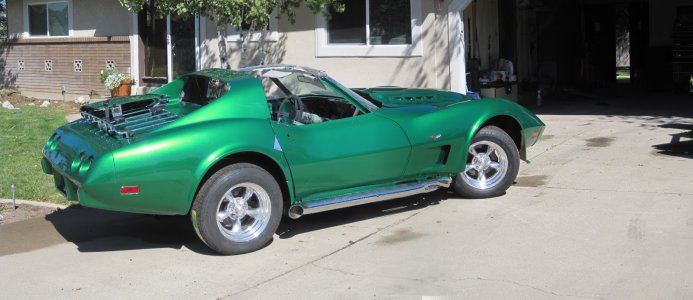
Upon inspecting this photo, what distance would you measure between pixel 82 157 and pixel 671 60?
1809 centimetres

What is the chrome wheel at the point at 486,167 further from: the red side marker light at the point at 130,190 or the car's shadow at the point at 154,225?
the red side marker light at the point at 130,190

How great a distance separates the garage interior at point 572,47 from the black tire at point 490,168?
280 inches

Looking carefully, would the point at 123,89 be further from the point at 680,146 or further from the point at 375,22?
the point at 680,146

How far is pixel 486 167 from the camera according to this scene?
7.61 m

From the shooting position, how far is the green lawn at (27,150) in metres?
8.50

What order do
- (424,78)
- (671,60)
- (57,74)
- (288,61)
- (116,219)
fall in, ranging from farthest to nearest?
(671,60), (57,74), (288,61), (424,78), (116,219)

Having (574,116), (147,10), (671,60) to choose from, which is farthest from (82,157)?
(671,60)

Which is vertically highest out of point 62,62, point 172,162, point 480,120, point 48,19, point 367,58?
point 48,19

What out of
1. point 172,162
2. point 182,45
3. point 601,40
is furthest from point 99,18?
point 601,40

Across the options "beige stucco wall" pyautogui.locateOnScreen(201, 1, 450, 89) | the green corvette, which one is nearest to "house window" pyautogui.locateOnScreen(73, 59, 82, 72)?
"beige stucco wall" pyautogui.locateOnScreen(201, 1, 450, 89)

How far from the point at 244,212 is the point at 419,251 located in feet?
4.62

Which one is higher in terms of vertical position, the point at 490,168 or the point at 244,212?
the point at 490,168

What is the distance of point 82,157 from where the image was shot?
5879 millimetres

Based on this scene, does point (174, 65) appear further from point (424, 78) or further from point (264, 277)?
point (264, 277)
